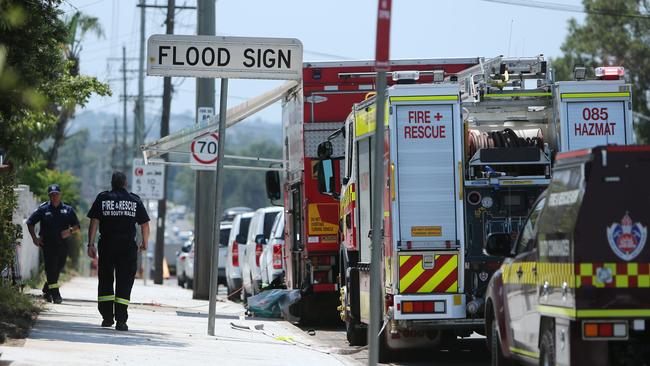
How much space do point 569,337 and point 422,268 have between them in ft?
13.7

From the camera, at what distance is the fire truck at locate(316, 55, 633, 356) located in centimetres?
1371

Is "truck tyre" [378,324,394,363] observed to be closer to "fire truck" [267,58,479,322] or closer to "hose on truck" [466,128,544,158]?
"hose on truck" [466,128,544,158]

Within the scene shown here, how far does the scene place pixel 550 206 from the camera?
10.3 m

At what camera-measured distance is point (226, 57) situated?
16688mm

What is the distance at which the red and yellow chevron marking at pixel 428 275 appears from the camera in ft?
44.9

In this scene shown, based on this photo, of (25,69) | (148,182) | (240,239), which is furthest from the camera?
(148,182)

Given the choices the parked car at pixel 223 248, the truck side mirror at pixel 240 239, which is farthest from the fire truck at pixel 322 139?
the parked car at pixel 223 248

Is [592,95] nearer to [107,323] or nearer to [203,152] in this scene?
[107,323]

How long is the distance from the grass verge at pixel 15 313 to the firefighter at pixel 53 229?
7.23 ft

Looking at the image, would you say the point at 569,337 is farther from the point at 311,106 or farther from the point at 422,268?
the point at 311,106

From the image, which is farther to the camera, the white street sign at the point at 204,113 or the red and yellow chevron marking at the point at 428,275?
the white street sign at the point at 204,113

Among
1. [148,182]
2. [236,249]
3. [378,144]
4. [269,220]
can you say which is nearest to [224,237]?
[148,182]

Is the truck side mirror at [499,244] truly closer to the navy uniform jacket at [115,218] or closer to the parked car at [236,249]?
the navy uniform jacket at [115,218]

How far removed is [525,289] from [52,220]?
483 inches
